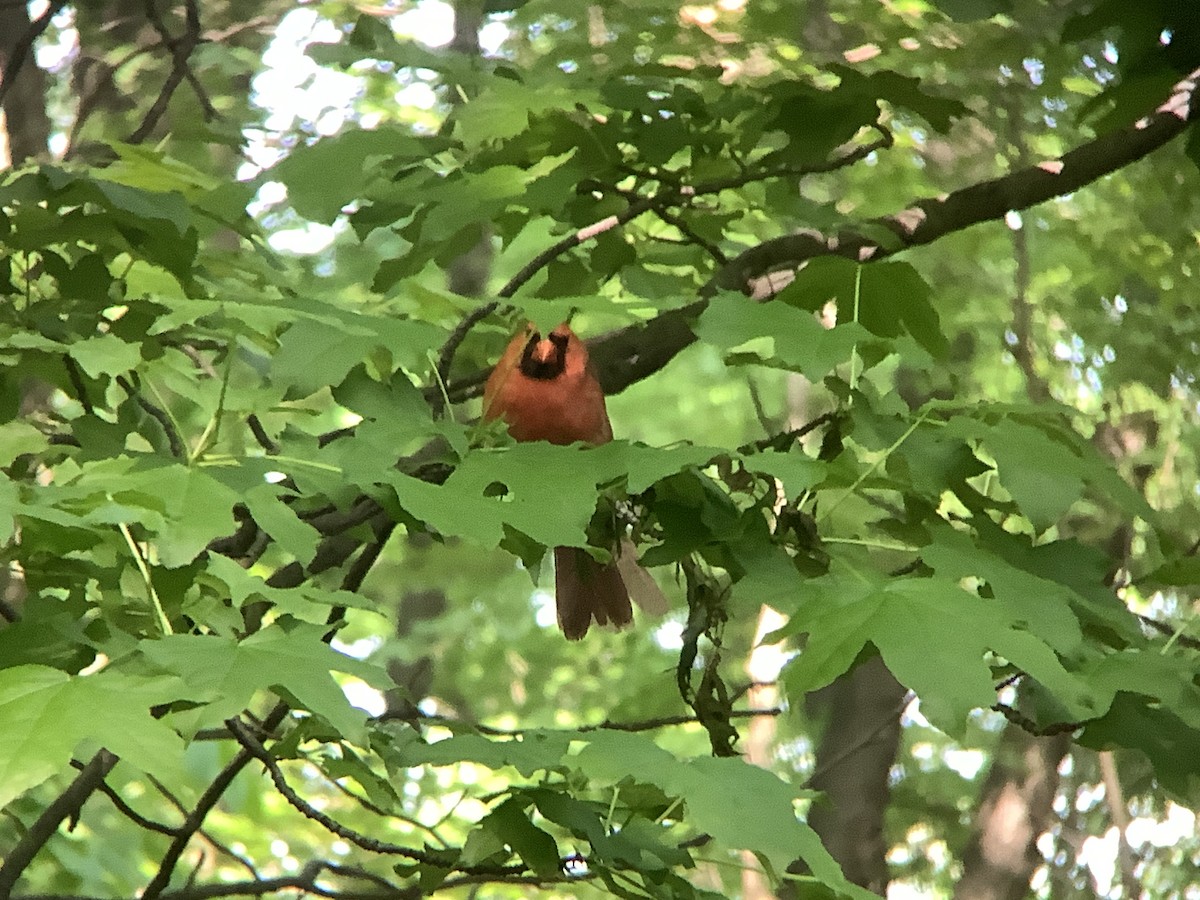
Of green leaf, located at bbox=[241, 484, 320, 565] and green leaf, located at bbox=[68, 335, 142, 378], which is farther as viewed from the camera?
green leaf, located at bbox=[68, 335, 142, 378]

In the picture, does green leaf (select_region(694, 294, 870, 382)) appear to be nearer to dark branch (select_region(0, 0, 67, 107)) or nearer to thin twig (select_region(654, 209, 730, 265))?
thin twig (select_region(654, 209, 730, 265))

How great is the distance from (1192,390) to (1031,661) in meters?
2.32

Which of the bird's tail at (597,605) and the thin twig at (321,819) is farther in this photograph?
the bird's tail at (597,605)

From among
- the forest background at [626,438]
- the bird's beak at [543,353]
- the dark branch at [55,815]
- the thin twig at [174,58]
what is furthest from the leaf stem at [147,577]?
the thin twig at [174,58]

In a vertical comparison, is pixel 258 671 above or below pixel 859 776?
above

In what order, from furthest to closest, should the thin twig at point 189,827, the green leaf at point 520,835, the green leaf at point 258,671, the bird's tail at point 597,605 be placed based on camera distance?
the bird's tail at point 597,605 → the thin twig at point 189,827 → the green leaf at point 520,835 → the green leaf at point 258,671

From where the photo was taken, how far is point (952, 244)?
154 inches

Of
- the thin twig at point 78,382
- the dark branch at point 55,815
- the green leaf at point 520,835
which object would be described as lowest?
the dark branch at point 55,815

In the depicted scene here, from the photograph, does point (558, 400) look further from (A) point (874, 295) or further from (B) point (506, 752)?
(B) point (506, 752)

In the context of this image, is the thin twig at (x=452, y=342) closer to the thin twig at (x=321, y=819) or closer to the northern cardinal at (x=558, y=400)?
the northern cardinal at (x=558, y=400)

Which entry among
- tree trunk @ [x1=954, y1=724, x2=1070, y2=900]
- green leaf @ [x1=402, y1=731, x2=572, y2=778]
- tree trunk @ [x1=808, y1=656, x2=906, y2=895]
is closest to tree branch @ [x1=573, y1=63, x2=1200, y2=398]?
green leaf @ [x1=402, y1=731, x2=572, y2=778]

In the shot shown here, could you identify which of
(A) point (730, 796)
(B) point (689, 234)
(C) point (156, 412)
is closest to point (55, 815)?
(C) point (156, 412)

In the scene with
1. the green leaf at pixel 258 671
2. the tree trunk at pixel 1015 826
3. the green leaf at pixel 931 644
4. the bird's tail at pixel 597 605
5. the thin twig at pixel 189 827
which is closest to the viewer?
the green leaf at pixel 258 671

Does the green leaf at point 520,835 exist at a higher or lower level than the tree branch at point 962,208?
lower
